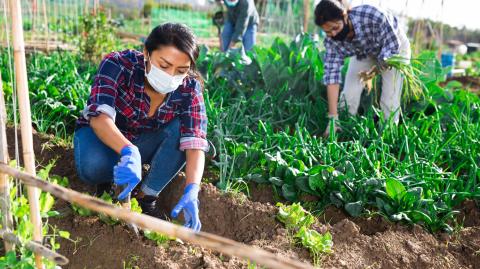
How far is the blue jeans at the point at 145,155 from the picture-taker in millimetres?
1910

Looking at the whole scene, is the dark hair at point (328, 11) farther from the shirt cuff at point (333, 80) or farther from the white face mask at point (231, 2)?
the white face mask at point (231, 2)

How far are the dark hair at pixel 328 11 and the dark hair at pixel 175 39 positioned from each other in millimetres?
1086

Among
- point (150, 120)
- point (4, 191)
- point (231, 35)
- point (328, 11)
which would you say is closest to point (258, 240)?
point (150, 120)

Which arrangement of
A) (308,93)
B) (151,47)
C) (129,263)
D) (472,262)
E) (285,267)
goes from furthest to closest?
1. (308,93)
2. (472,262)
3. (151,47)
4. (129,263)
5. (285,267)

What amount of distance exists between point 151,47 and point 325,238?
83 cm

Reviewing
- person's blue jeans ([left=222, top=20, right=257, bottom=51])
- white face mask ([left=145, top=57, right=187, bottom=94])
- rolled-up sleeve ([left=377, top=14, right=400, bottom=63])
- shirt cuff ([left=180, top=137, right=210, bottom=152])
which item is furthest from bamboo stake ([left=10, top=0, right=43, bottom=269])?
person's blue jeans ([left=222, top=20, right=257, bottom=51])

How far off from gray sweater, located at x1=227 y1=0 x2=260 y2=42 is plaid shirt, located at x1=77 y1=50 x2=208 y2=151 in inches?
126

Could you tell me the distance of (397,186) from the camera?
196 centimetres

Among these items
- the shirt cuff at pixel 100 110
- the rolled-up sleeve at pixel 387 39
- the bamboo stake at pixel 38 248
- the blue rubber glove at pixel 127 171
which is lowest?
the bamboo stake at pixel 38 248

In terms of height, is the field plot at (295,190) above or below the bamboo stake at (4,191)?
below

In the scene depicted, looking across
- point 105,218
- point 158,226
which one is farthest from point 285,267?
point 105,218

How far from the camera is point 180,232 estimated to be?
1001 mm

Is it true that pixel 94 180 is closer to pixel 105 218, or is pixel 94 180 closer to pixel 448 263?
pixel 105 218

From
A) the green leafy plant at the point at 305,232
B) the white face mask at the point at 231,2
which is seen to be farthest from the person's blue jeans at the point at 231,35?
the green leafy plant at the point at 305,232
